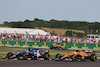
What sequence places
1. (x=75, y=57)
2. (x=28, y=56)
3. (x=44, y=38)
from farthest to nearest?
(x=44, y=38) → (x=28, y=56) → (x=75, y=57)

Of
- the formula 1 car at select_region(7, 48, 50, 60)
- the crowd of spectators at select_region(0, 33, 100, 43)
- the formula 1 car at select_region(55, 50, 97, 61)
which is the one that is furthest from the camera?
the crowd of spectators at select_region(0, 33, 100, 43)

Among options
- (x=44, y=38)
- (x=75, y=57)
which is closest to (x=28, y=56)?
(x=75, y=57)

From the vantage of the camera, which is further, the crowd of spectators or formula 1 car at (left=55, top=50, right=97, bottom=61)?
the crowd of spectators

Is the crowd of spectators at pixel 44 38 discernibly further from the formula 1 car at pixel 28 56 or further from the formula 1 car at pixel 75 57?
the formula 1 car at pixel 28 56

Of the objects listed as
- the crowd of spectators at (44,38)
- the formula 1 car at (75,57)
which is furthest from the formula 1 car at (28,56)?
the crowd of spectators at (44,38)

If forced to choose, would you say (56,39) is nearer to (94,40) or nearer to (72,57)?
(94,40)

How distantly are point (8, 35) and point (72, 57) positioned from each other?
71.4 feet

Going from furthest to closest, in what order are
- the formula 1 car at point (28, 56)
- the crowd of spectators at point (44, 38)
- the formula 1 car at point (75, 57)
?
the crowd of spectators at point (44, 38) → the formula 1 car at point (28, 56) → the formula 1 car at point (75, 57)

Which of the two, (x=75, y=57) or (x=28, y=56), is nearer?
(x=75, y=57)

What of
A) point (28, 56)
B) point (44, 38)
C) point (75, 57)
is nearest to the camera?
point (75, 57)

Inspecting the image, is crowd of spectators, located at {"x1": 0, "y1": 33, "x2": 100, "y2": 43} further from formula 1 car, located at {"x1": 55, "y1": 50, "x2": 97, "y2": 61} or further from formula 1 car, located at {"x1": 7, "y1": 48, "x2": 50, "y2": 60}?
formula 1 car, located at {"x1": 7, "y1": 48, "x2": 50, "y2": 60}

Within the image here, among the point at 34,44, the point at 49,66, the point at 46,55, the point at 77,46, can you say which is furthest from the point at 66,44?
the point at 49,66

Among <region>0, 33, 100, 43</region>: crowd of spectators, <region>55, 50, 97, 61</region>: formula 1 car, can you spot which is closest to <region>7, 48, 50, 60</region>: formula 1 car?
<region>55, 50, 97, 61</region>: formula 1 car

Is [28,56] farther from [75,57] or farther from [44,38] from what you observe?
[44,38]
